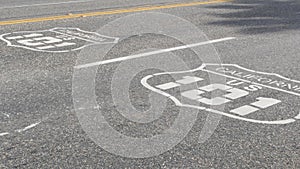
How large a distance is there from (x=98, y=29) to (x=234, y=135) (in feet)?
16.8

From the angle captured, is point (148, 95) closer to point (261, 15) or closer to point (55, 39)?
point (55, 39)

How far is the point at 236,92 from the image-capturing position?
5.02 m

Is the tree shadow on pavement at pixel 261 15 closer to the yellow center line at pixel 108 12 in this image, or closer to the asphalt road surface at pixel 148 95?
the asphalt road surface at pixel 148 95

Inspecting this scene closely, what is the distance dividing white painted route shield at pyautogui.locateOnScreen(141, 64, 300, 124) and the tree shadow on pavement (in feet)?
10.6

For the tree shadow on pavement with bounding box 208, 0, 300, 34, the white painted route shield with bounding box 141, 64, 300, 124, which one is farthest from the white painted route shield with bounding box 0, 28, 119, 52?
the tree shadow on pavement with bounding box 208, 0, 300, 34

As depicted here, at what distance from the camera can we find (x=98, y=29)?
8.59 meters

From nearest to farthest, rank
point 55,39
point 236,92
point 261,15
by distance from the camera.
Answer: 1. point 236,92
2. point 55,39
3. point 261,15

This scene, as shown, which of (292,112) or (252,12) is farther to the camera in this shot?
(252,12)

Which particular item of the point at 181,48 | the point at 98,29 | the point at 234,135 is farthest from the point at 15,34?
the point at 234,135

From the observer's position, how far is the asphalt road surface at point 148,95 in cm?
365

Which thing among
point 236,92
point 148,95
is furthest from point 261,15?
point 148,95

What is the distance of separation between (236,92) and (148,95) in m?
1.02

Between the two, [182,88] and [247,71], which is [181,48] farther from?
[182,88]

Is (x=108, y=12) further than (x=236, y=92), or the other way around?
(x=108, y=12)
